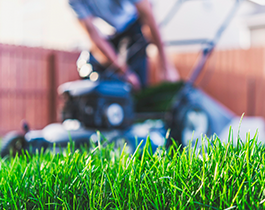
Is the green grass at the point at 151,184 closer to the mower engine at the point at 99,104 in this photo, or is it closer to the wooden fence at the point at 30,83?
the mower engine at the point at 99,104

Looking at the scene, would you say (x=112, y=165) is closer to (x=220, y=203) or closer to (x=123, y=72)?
(x=220, y=203)

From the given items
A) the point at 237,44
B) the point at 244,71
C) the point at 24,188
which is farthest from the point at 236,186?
the point at 237,44

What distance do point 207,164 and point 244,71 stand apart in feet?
22.4

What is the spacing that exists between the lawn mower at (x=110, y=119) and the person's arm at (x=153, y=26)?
1.33ft

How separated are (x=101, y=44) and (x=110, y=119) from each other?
93cm

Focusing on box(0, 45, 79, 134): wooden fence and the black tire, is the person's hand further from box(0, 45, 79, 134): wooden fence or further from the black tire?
box(0, 45, 79, 134): wooden fence

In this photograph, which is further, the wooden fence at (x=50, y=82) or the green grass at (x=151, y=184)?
the wooden fence at (x=50, y=82)

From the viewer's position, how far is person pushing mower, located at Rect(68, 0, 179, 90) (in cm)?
269

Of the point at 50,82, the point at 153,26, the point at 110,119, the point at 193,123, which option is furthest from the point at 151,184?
the point at 50,82

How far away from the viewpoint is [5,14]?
1384 cm

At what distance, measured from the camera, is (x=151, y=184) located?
1030 mm

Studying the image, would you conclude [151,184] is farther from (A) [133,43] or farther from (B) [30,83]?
(B) [30,83]

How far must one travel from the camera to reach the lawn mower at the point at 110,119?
248 cm

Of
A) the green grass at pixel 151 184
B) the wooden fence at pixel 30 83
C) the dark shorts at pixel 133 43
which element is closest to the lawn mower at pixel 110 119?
the dark shorts at pixel 133 43
